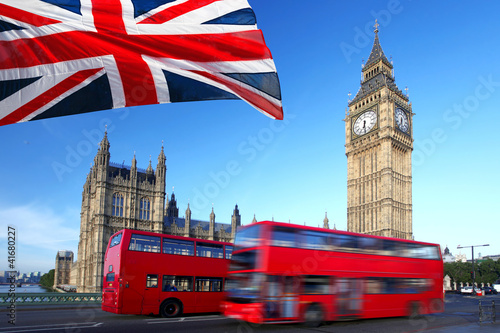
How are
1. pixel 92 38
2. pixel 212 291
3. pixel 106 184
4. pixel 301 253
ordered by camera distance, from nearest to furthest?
pixel 92 38 → pixel 301 253 → pixel 212 291 → pixel 106 184

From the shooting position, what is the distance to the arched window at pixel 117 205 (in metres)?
51.1

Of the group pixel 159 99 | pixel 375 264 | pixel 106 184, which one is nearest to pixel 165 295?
pixel 375 264

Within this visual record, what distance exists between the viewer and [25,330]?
42.8 ft

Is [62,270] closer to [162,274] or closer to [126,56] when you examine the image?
[162,274]

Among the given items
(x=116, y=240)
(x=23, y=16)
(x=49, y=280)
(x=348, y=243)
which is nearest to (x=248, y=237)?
(x=348, y=243)

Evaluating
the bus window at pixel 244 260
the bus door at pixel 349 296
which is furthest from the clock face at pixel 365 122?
the bus window at pixel 244 260

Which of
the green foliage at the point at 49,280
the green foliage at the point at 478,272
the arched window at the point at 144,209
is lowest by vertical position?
the green foliage at the point at 49,280

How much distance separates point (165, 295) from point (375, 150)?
64007 millimetres

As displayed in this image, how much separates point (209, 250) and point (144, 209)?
121 feet

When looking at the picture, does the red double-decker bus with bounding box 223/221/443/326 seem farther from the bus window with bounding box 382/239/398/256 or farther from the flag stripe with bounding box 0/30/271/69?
the flag stripe with bounding box 0/30/271/69

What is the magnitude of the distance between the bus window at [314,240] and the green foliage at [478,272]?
279 ft

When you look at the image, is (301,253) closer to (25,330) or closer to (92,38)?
(25,330)

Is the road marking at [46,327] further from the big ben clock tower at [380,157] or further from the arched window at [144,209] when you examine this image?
the big ben clock tower at [380,157]

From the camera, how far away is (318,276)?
14992mm
